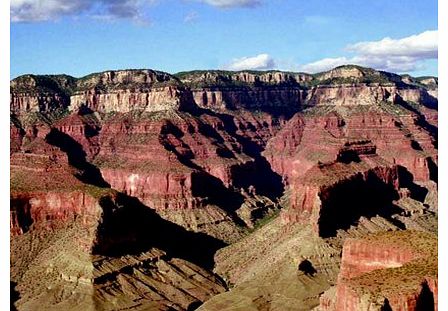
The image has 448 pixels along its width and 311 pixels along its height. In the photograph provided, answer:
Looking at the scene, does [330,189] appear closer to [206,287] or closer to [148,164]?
[206,287]

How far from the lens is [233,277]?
419 ft

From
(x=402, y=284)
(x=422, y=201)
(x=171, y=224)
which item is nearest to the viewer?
(x=402, y=284)

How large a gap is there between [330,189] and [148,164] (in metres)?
75.9

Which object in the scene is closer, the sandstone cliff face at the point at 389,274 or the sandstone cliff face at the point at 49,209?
the sandstone cliff face at the point at 389,274

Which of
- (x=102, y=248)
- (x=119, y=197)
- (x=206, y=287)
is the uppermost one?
(x=119, y=197)

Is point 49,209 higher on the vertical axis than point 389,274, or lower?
lower

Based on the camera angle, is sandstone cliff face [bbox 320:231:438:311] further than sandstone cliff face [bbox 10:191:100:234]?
No

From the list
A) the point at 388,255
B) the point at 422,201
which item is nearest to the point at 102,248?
the point at 388,255

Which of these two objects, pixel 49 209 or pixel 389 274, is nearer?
pixel 389 274

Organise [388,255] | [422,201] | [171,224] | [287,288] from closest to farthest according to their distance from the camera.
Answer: [388,255], [287,288], [171,224], [422,201]

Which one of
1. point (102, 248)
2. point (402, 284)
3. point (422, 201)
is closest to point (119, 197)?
point (102, 248)

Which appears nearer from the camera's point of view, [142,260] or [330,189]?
[142,260]

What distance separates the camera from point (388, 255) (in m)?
68.0

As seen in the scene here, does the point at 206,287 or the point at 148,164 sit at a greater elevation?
the point at 148,164
